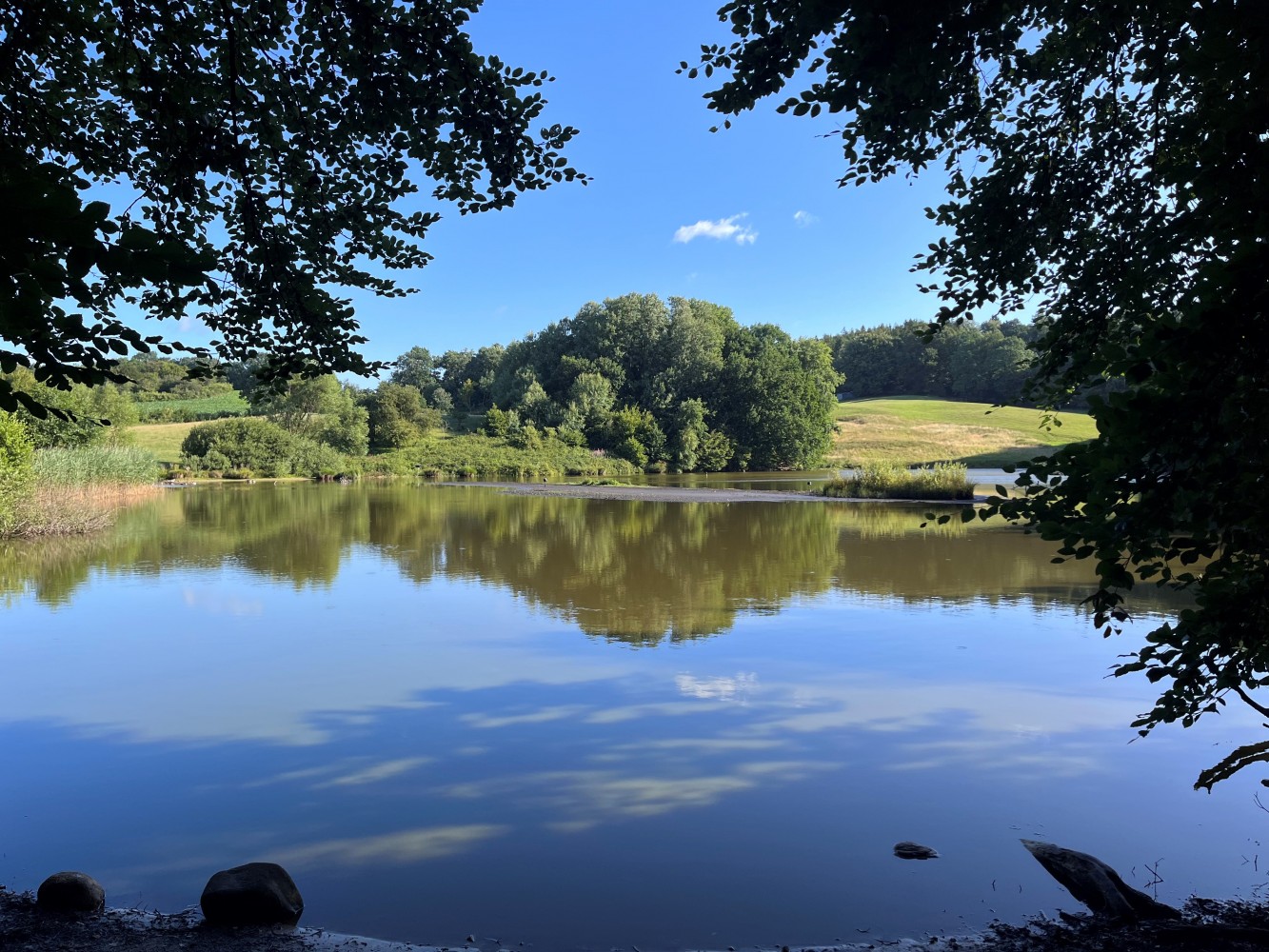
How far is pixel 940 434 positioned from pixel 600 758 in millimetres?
59396

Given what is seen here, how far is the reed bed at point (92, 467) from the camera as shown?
66.4 ft

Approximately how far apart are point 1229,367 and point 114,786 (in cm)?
654

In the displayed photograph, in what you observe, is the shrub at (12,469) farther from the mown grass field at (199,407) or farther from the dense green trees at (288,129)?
the mown grass field at (199,407)

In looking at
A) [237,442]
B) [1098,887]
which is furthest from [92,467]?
[1098,887]

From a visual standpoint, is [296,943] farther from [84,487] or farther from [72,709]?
[84,487]

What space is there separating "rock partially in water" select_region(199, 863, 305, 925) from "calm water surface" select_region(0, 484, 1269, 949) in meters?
0.20

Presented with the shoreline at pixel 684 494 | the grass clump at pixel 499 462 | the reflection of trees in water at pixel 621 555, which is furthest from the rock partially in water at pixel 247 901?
the grass clump at pixel 499 462

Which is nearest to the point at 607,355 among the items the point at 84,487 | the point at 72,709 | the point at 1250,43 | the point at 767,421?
the point at 767,421

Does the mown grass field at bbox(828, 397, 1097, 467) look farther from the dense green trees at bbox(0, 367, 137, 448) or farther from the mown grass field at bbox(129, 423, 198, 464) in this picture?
the mown grass field at bbox(129, 423, 198, 464)

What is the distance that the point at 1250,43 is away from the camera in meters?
2.52

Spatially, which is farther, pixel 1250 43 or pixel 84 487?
pixel 84 487

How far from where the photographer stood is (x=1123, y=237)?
522 centimetres

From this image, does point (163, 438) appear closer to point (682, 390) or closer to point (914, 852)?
point (682, 390)

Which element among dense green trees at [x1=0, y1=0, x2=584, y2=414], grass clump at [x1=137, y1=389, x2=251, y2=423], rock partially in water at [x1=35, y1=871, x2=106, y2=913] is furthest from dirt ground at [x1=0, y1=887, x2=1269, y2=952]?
grass clump at [x1=137, y1=389, x2=251, y2=423]
